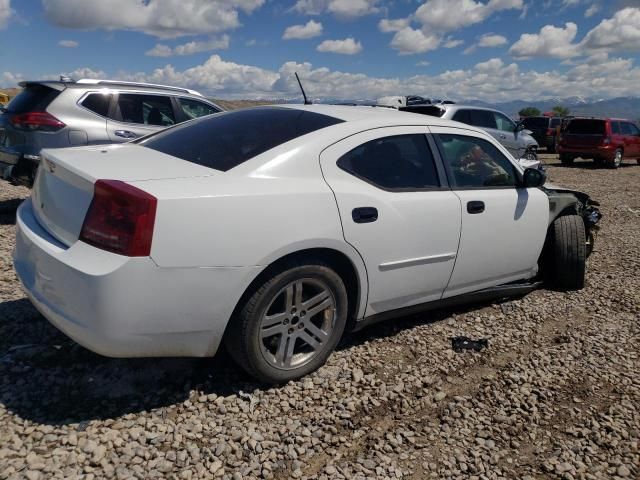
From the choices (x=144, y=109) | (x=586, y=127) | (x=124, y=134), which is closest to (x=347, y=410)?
(x=124, y=134)

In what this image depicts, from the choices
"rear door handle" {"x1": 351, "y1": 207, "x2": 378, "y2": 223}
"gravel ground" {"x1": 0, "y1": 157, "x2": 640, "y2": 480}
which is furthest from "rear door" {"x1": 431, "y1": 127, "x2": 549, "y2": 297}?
"rear door handle" {"x1": 351, "y1": 207, "x2": 378, "y2": 223}

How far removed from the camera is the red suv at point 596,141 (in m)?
17.5

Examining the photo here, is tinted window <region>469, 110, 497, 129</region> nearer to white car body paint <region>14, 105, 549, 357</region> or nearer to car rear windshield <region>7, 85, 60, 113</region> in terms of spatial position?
car rear windshield <region>7, 85, 60, 113</region>

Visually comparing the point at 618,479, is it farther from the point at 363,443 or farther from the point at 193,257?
the point at 193,257

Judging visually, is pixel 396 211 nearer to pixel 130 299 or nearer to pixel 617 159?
pixel 130 299

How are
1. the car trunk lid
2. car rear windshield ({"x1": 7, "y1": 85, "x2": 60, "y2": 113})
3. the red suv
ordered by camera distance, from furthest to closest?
the red suv → car rear windshield ({"x1": 7, "y1": 85, "x2": 60, "y2": 113}) → the car trunk lid

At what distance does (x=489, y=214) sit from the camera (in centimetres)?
385

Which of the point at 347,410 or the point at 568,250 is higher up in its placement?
the point at 568,250

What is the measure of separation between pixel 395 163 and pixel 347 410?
157 cm

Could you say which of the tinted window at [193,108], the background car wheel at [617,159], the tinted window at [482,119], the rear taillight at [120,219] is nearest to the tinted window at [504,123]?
the tinted window at [482,119]

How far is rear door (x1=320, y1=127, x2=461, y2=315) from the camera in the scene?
3.08 m

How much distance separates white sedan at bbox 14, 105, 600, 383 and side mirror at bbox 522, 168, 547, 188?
17 millimetres

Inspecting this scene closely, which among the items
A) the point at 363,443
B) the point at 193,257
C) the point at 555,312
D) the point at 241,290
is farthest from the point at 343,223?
the point at 555,312

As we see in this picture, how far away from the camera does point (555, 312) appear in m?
4.48
